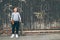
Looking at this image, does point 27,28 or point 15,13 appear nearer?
point 15,13

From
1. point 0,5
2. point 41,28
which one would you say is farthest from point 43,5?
point 0,5

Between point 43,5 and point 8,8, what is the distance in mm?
2205

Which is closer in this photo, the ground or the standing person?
the ground

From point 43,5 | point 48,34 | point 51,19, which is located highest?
point 43,5

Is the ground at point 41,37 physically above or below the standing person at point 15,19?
below

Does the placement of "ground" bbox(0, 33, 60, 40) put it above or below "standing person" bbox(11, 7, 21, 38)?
below

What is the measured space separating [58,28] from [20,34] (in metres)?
2.44

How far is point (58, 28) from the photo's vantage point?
583 inches

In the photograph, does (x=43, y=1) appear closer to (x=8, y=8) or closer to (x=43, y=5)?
(x=43, y=5)

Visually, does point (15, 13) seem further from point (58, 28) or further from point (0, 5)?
point (58, 28)

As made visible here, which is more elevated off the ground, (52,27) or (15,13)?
(15,13)

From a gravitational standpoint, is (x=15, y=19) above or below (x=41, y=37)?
above

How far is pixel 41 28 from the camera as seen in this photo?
14844 mm

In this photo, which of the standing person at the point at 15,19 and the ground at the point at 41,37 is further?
the standing person at the point at 15,19
